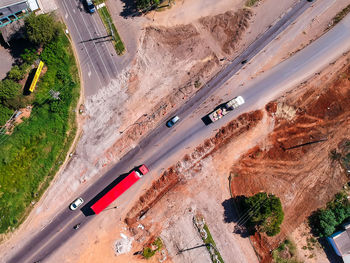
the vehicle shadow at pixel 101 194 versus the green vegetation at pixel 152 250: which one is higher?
the vehicle shadow at pixel 101 194

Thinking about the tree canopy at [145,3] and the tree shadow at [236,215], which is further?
the tree canopy at [145,3]

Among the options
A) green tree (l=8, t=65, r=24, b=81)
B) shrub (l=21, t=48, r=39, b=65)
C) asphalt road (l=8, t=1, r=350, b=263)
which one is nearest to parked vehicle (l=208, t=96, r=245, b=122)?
asphalt road (l=8, t=1, r=350, b=263)

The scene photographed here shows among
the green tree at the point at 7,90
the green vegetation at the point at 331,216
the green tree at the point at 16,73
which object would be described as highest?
the green tree at the point at 16,73

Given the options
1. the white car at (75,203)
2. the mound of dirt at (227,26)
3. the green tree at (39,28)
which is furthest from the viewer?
the mound of dirt at (227,26)

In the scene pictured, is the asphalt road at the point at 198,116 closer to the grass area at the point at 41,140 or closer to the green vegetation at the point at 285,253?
the grass area at the point at 41,140

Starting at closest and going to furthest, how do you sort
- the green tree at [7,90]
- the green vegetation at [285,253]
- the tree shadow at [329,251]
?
the tree shadow at [329,251]
the green vegetation at [285,253]
the green tree at [7,90]

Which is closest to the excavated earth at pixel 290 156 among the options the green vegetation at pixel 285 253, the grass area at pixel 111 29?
the green vegetation at pixel 285 253

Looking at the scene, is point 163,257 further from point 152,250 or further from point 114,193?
point 114,193
